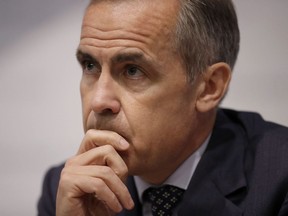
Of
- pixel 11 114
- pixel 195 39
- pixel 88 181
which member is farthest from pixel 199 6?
pixel 11 114

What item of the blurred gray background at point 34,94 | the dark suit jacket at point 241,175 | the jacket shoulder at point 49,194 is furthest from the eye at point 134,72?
the blurred gray background at point 34,94

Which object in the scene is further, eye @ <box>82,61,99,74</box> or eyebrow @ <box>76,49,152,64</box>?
eye @ <box>82,61,99,74</box>

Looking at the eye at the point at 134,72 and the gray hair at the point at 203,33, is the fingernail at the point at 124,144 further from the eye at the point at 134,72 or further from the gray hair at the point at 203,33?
the gray hair at the point at 203,33

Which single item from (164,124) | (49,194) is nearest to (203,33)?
(164,124)

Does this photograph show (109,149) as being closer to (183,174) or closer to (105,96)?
(105,96)

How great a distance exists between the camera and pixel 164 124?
5.03 feet

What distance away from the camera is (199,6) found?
1566 mm

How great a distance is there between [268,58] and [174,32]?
0.83 meters

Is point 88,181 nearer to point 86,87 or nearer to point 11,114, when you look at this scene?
point 86,87

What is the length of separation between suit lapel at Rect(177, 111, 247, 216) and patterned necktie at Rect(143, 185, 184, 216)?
55 millimetres

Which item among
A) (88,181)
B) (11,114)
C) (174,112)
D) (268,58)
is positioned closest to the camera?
(88,181)

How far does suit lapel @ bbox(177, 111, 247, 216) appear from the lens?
1.55m

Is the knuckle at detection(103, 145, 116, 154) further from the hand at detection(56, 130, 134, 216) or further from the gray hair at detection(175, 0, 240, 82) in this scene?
the gray hair at detection(175, 0, 240, 82)

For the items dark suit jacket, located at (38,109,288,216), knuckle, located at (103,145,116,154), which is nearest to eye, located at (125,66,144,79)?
knuckle, located at (103,145,116,154)
